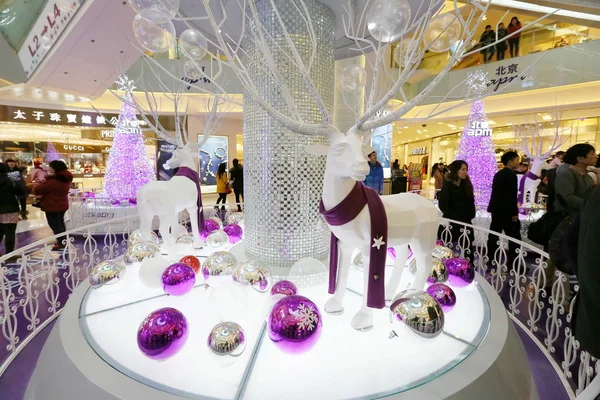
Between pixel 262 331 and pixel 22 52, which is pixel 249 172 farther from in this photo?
pixel 22 52

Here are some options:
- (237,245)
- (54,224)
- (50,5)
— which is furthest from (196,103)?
(237,245)

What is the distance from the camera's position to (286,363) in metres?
1.39

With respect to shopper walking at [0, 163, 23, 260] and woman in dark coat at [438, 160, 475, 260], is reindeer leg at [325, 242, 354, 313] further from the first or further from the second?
shopper walking at [0, 163, 23, 260]

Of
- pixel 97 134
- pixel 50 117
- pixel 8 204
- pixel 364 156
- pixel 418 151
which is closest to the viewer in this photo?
pixel 364 156

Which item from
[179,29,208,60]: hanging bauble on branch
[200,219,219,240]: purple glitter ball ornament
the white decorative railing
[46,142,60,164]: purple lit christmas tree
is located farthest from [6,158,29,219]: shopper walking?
[179,29,208,60]: hanging bauble on branch

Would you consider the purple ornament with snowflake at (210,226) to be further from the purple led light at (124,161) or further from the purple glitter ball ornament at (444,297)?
the purple led light at (124,161)

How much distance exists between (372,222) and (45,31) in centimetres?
695

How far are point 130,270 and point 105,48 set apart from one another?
16.1 feet

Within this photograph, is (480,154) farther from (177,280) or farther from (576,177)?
(177,280)

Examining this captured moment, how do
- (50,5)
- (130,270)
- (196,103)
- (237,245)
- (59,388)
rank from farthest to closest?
(196,103), (50,5), (237,245), (130,270), (59,388)

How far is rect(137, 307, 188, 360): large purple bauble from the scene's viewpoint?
4.26ft

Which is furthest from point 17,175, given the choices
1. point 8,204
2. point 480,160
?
point 480,160

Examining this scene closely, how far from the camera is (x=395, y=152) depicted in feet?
57.8

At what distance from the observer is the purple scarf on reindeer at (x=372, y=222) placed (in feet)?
4.79
